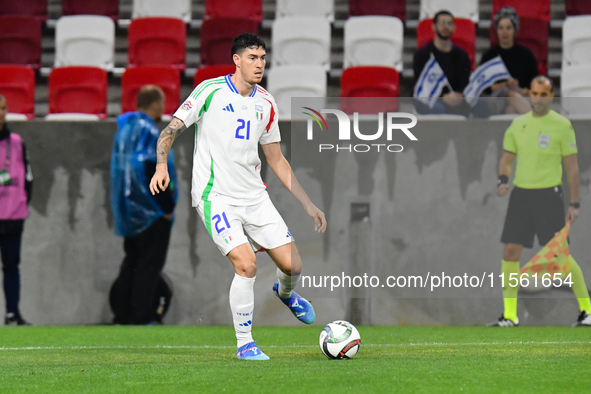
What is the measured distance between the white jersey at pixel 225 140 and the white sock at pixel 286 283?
21.5 inches

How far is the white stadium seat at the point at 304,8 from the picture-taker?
10961 millimetres

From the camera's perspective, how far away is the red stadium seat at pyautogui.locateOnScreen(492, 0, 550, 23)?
10719 millimetres

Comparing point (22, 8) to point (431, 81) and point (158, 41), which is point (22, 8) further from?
point (431, 81)

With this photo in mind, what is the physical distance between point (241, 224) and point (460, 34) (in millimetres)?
5903

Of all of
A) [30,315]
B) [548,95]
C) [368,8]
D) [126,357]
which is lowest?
[30,315]

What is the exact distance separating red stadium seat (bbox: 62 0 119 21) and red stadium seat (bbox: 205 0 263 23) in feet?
4.10

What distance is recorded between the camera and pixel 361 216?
8.37 metres

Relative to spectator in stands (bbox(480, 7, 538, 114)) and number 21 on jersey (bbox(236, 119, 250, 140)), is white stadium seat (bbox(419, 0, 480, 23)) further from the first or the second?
number 21 on jersey (bbox(236, 119, 250, 140))

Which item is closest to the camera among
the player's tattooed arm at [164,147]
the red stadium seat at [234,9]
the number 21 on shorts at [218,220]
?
the player's tattooed arm at [164,147]

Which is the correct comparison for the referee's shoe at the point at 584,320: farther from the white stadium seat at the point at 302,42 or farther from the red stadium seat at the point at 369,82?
the white stadium seat at the point at 302,42

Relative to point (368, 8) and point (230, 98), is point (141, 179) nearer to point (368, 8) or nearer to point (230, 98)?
point (230, 98)

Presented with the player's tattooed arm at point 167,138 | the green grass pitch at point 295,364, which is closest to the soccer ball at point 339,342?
the green grass pitch at point 295,364

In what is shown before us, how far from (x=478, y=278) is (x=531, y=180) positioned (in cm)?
106

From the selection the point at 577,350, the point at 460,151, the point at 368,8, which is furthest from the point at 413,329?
the point at 368,8
